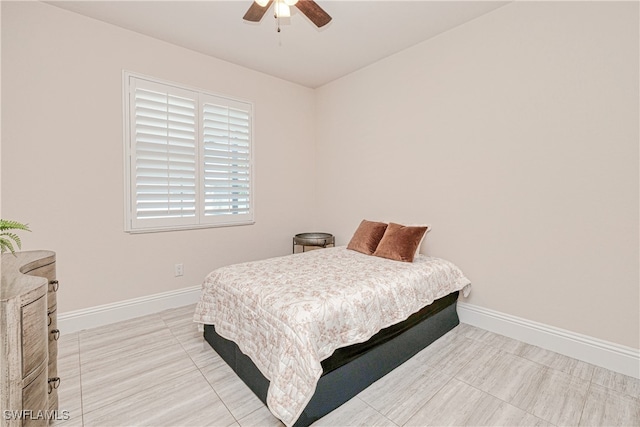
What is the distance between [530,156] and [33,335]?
124 inches

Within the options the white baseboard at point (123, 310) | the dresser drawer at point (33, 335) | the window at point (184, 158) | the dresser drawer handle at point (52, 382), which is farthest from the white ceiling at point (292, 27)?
the dresser drawer handle at point (52, 382)

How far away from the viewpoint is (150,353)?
230 centimetres

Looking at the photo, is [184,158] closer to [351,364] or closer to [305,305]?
[305,305]

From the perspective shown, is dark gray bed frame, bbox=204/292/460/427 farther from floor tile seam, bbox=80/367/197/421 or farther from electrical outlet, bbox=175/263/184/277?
electrical outlet, bbox=175/263/184/277

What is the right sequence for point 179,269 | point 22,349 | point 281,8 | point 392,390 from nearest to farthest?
point 22,349 → point 392,390 → point 281,8 → point 179,269

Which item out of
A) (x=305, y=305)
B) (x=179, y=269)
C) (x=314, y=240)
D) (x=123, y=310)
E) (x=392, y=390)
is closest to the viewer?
(x=305, y=305)

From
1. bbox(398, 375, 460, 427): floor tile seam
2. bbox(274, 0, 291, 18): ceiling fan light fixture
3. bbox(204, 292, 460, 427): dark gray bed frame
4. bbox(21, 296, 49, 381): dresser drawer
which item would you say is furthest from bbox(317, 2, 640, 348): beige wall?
bbox(21, 296, 49, 381): dresser drawer

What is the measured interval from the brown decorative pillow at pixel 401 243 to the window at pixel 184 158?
1750 mm

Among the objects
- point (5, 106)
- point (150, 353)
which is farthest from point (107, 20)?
point (150, 353)

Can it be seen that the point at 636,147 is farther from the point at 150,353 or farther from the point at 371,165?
the point at 150,353

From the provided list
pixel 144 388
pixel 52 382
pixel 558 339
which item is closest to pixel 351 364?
pixel 144 388

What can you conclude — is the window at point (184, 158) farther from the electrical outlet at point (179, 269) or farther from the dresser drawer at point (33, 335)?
the dresser drawer at point (33, 335)

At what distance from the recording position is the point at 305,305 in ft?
5.63

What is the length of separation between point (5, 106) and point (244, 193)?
212 cm
